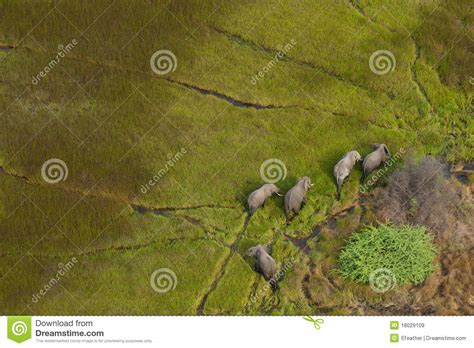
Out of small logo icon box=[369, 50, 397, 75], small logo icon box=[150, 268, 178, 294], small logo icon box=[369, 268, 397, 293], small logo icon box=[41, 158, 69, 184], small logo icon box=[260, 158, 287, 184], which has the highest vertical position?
small logo icon box=[369, 50, 397, 75]

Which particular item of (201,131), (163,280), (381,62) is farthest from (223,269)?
(381,62)

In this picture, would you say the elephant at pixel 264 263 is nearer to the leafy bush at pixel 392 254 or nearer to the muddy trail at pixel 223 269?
the muddy trail at pixel 223 269

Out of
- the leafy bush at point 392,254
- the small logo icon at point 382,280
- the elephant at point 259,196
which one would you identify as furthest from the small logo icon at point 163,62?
the small logo icon at point 382,280

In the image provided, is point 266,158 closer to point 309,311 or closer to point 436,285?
point 309,311
